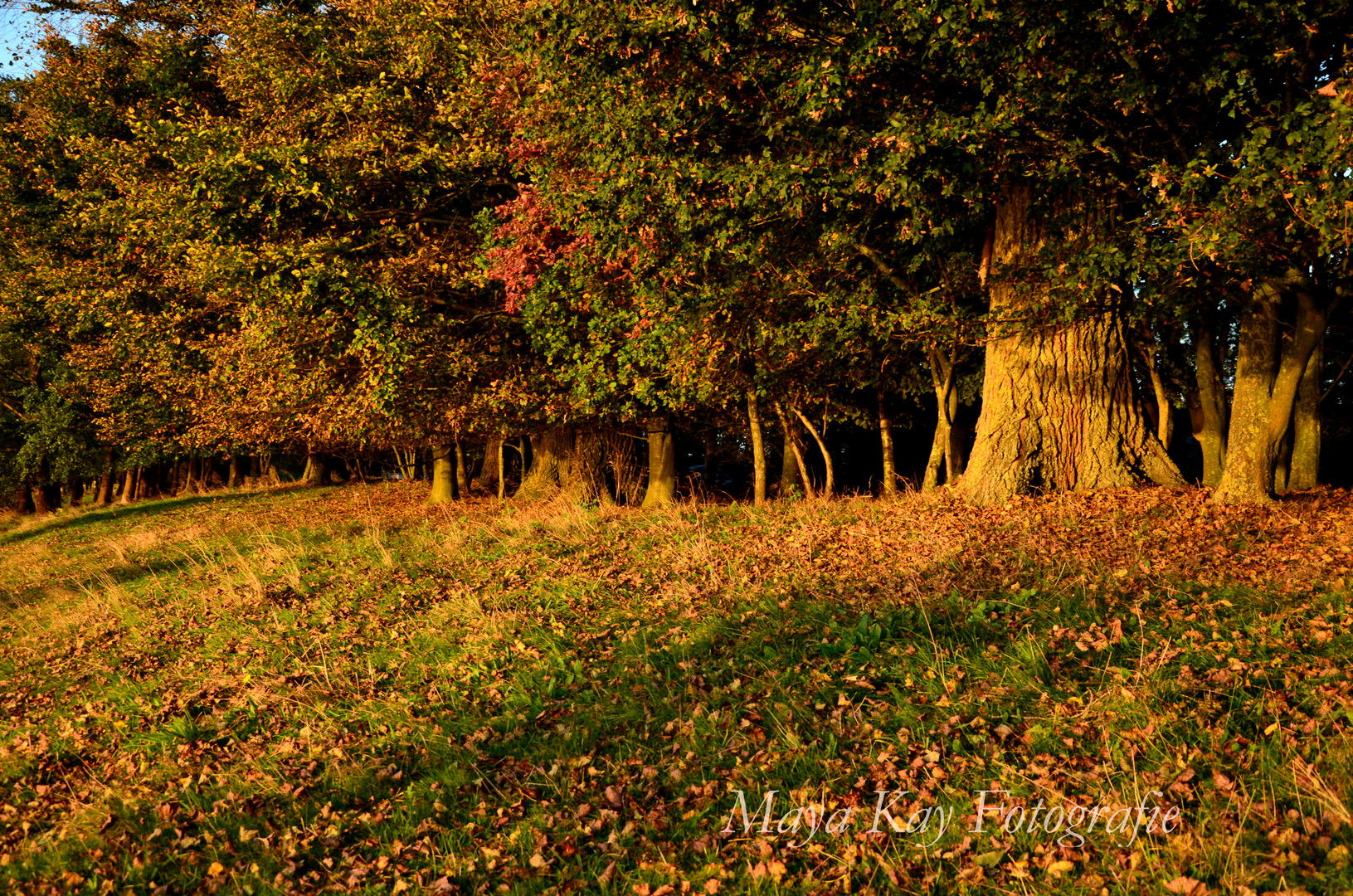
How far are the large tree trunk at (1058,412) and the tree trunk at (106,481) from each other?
32.7 metres

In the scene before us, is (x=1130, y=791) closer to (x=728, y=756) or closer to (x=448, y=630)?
(x=728, y=756)

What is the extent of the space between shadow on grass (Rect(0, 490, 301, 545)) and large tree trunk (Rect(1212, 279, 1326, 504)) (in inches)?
1098

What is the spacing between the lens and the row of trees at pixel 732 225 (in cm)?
887

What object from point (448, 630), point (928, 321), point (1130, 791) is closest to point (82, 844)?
point (448, 630)

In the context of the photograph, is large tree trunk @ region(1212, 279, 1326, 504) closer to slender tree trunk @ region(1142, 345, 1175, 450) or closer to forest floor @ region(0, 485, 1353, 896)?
forest floor @ region(0, 485, 1353, 896)

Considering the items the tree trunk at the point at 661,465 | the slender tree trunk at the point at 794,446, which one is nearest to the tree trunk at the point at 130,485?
the tree trunk at the point at 661,465

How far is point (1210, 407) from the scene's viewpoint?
45.6 feet

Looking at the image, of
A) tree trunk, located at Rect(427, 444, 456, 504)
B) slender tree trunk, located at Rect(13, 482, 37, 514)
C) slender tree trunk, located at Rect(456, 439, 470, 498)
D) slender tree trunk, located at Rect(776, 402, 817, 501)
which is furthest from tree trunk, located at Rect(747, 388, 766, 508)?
slender tree trunk, located at Rect(13, 482, 37, 514)

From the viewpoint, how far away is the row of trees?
887 centimetres

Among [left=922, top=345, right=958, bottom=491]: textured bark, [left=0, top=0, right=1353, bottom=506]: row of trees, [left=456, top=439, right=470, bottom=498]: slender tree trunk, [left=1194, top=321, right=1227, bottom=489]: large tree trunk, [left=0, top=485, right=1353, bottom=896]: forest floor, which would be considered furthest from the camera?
Result: [left=456, top=439, right=470, bottom=498]: slender tree trunk

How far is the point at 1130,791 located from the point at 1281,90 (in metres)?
9.63

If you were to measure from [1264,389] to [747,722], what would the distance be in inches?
361

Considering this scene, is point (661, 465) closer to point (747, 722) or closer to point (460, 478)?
point (460, 478)

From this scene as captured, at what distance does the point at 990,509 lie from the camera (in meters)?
10.9
